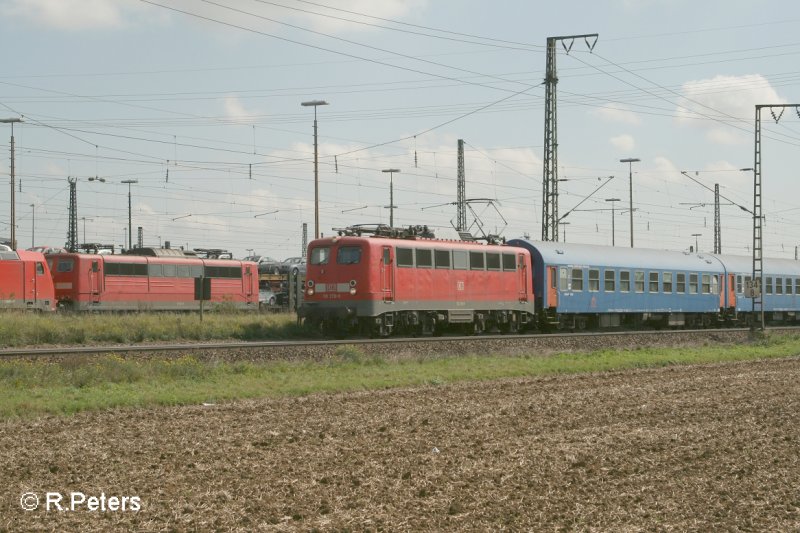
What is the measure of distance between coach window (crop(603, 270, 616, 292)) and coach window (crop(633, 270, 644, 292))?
159 cm

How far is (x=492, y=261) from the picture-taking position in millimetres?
36844

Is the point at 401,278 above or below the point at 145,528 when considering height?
above

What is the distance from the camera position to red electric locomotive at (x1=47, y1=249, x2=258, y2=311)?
45.4 meters

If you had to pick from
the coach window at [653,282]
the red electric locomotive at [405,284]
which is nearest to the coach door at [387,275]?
the red electric locomotive at [405,284]

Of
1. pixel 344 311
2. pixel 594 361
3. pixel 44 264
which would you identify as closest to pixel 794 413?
pixel 594 361

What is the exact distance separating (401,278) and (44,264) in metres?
16.7

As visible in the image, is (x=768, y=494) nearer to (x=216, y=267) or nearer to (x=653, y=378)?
(x=653, y=378)

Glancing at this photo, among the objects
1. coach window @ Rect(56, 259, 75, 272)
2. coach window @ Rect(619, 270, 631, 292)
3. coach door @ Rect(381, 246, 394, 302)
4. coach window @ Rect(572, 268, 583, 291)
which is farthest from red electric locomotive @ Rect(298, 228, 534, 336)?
coach window @ Rect(56, 259, 75, 272)

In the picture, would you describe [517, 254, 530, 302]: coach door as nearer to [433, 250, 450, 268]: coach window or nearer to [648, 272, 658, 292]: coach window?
[433, 250, 450, 268]: coach window

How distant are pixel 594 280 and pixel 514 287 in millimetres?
5271

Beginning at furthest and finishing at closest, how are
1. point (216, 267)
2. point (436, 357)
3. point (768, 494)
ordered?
point (216, 267)
point (436, 357)
point (768, 494)

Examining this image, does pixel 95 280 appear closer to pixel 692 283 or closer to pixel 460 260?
pixel 460 260

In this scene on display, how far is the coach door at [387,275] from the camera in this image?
1262 inches

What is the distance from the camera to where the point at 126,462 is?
11555 millimetres
